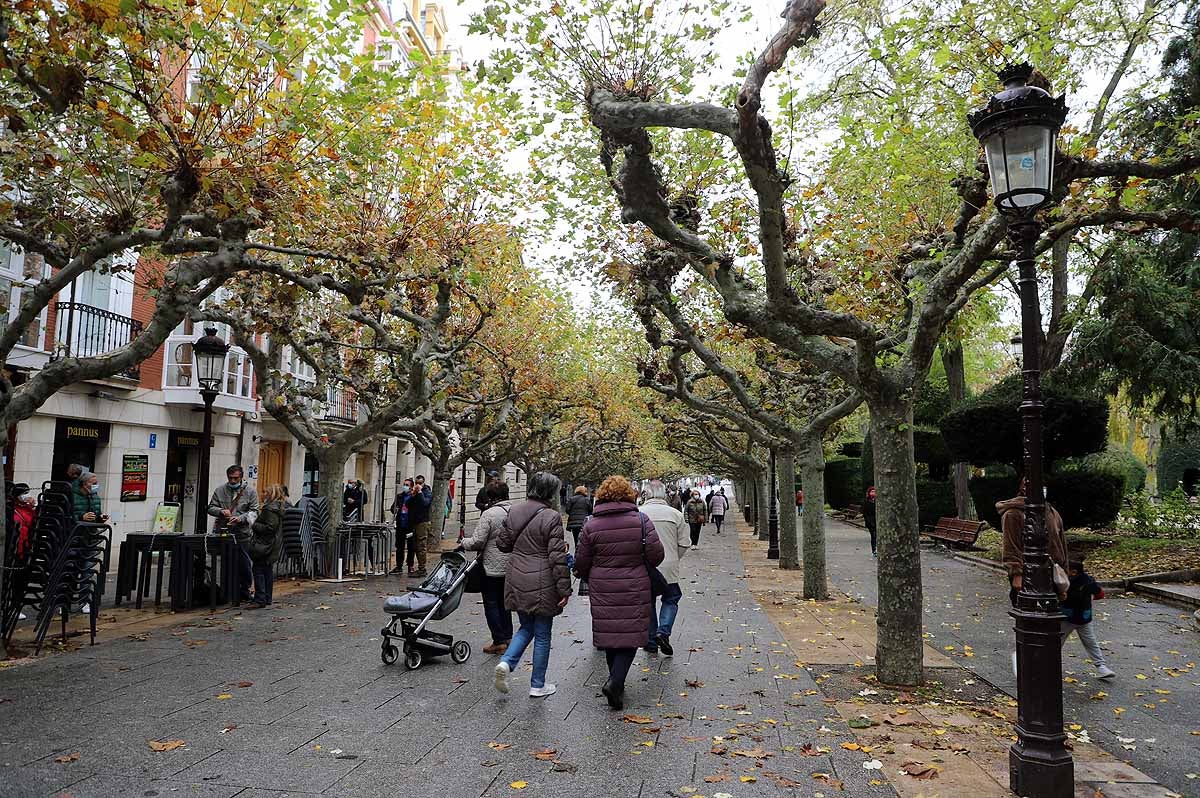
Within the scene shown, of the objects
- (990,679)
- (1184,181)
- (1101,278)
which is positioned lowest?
(990,679)

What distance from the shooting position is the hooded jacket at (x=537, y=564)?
6621 mm

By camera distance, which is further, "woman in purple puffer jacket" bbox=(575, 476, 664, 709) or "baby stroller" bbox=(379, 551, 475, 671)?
"baby stroller" bbox=(379, 551, 475, 671)

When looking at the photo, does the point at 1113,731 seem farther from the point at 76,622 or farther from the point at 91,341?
the point at 91,341

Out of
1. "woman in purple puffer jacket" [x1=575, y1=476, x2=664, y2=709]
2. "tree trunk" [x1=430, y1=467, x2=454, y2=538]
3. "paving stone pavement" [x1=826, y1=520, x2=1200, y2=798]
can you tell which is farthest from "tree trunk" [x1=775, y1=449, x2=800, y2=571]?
"woman in purple puffer jacket" [x1=575, y1=476, x2=664, y2=709]

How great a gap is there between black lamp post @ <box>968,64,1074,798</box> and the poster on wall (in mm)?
18831

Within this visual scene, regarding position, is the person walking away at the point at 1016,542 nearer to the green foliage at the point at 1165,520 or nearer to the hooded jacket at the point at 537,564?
the hooded jacket at the point at 537,564

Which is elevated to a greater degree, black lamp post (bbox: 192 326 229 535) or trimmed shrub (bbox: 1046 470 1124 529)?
black lamp post (bbox: 192 326 229 535)

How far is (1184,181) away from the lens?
14492mm

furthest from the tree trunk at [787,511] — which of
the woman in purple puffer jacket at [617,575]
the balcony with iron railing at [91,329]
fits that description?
the balcony with iron railing at [91,329]

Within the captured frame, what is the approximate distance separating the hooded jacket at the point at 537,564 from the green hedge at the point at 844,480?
34510 mm

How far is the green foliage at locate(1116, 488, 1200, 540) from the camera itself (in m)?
18.4

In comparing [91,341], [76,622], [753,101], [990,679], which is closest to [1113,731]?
[990,679]

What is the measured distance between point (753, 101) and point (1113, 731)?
17.2 ft

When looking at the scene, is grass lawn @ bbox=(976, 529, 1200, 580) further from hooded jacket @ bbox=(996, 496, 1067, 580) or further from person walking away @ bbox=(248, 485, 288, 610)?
person walking away @ bbox=(248, 485, 288, 610)
